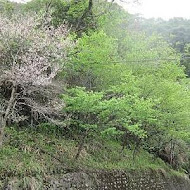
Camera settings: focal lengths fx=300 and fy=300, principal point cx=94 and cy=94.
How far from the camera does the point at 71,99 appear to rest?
10703 millimetres

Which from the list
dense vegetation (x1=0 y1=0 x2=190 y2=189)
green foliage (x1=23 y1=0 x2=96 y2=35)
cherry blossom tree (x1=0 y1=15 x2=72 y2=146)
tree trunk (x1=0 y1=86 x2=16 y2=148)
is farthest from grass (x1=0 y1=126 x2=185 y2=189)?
green foliage (x1=23 y1=0 x2=96 y2=35)

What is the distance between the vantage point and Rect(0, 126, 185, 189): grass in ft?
32.1

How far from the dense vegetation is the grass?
0.04 meters

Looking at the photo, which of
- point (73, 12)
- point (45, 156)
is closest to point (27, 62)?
point (45, 156)

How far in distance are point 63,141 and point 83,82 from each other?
2.82 metres

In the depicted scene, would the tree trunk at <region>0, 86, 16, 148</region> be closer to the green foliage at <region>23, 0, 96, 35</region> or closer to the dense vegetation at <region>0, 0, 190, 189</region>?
the dense vegetation at <region>0, 0, 190, 189</region>

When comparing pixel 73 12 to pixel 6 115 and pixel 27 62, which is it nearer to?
pixel 27 62

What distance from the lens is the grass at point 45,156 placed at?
9.80 m

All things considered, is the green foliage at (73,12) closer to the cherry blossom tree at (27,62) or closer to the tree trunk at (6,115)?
the cherry blossom tree at (27,62)

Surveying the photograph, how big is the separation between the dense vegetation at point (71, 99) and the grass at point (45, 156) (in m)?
0.04

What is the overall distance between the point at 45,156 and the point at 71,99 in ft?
8.44

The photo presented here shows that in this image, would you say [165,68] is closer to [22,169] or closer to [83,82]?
[83,82]

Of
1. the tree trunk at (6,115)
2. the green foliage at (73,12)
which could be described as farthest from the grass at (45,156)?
the green foliage at (73,12)

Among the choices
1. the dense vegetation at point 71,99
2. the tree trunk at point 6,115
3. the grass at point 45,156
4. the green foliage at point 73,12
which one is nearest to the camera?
the grass at point 45,156
